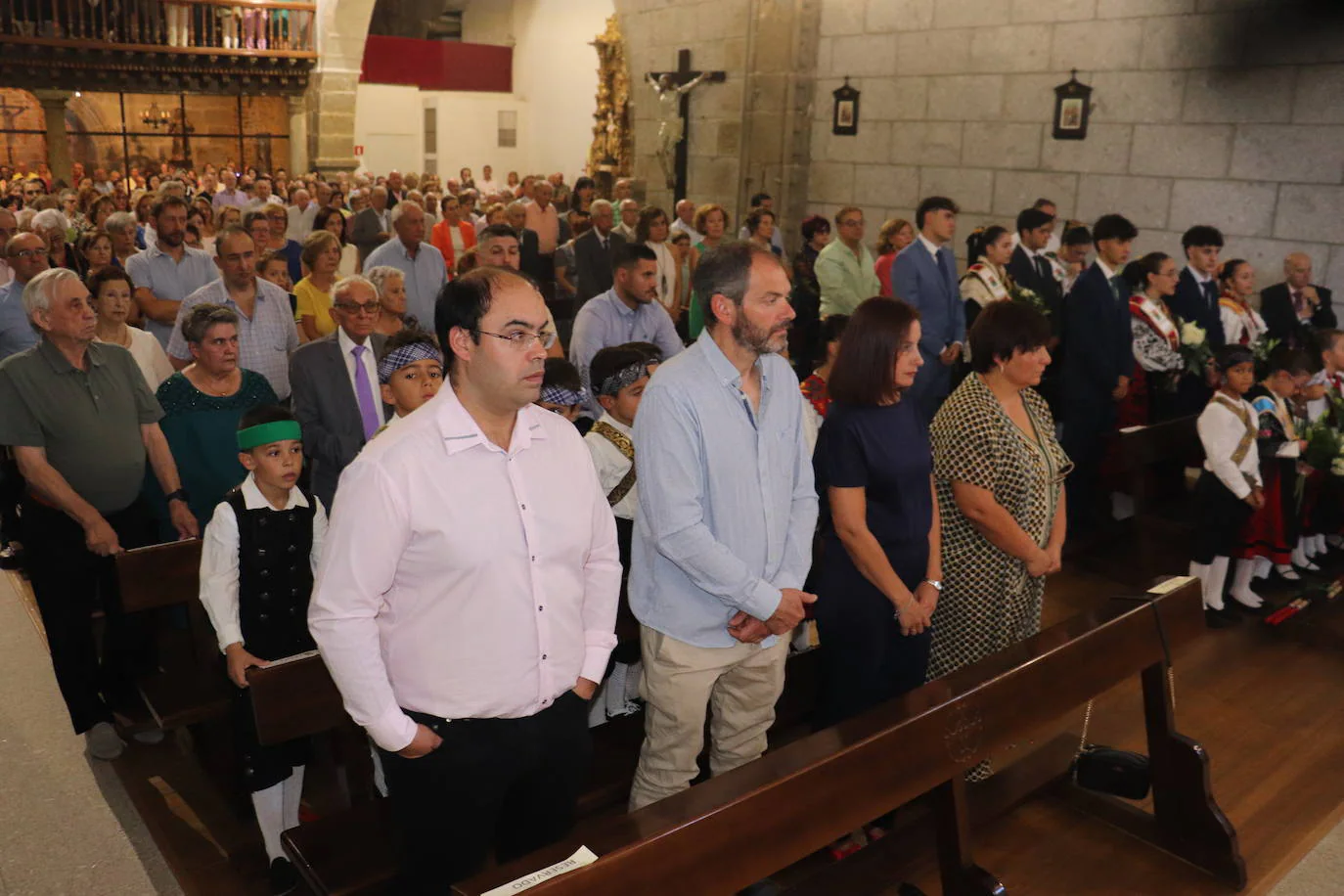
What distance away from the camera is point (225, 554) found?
9.30 feet

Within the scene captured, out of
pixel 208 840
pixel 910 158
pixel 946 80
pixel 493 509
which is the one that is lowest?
pixel 208 840

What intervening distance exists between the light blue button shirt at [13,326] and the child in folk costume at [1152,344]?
5349 millimetres

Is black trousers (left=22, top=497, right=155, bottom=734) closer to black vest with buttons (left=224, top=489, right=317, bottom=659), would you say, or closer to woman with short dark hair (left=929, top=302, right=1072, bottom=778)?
black vest with buttons (left=224, top=489, right=317, bottom=659)

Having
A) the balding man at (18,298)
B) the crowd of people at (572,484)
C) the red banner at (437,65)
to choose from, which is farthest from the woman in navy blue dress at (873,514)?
the red banner at (437,65)

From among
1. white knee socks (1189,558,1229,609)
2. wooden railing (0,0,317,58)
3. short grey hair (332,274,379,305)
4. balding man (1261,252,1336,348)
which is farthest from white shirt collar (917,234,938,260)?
wooden railing (0,0,317,58)

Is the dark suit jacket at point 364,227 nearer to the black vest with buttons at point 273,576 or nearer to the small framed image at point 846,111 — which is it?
the small framed image at point 846,111

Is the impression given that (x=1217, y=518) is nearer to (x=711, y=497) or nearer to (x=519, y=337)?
(x=711, y=497)

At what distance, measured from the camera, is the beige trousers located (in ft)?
8.32

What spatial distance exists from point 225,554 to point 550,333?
4.36 feet

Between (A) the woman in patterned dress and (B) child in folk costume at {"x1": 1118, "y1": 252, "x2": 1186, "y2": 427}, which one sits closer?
(A) the woman in patterned dress

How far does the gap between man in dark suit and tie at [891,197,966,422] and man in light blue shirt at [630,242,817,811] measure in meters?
3.38

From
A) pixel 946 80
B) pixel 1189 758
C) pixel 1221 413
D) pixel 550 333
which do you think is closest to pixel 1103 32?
pixel 946 80

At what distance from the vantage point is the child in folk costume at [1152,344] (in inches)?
228

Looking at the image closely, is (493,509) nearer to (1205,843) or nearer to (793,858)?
(793,858)
